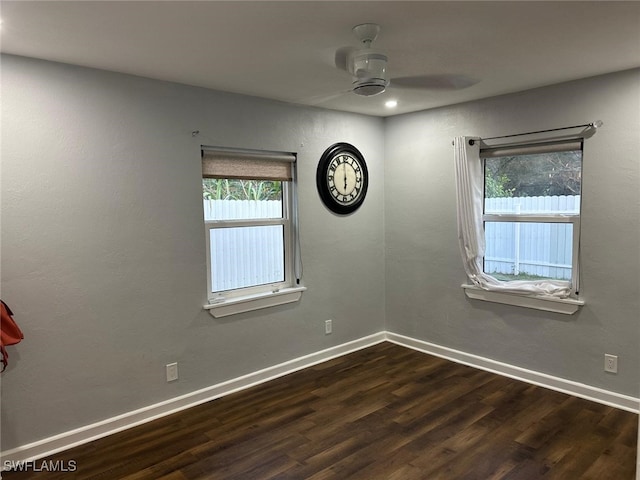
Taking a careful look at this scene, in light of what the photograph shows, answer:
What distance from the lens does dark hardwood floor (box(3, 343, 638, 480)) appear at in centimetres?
252

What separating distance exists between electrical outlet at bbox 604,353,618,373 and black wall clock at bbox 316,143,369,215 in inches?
93.7

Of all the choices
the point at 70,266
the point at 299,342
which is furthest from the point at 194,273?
the point at 299,342

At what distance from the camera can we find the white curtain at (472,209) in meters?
3.84

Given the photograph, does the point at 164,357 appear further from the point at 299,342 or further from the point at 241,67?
the point at 241,67

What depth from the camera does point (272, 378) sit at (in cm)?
381

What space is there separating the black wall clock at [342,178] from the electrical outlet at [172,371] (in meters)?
1.89

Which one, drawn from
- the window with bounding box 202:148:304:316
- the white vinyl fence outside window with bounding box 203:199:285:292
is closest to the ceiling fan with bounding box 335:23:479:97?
the window with bounding box 202:148:304:316

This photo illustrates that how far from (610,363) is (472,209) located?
152cm

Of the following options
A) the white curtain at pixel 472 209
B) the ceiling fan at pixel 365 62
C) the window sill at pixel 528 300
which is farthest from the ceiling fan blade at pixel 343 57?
the window sill at pixel 528 300

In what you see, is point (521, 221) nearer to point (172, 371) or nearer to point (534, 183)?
point (534, 183)

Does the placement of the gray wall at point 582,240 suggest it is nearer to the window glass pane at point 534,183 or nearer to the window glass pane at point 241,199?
the window glass pane at point 534,183

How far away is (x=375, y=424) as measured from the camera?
9.93 ft

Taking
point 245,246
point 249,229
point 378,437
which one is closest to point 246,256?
point 245,246

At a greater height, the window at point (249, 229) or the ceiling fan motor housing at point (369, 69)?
the ceiling fan motor housing at point (369, 69)
